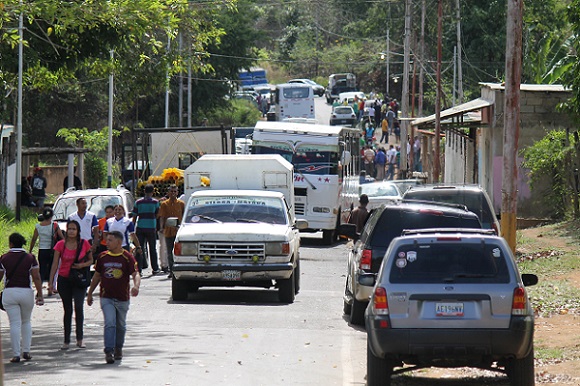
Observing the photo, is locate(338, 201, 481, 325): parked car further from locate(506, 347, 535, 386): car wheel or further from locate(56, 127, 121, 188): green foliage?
locate(56, 127, 121, 188): green foliage

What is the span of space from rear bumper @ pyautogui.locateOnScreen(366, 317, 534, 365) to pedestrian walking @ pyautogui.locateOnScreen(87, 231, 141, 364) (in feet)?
11.7

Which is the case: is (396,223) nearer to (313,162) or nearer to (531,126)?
(313,162)

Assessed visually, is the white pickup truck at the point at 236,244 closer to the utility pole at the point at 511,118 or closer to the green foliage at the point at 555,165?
the utility pole at the point at 511,118

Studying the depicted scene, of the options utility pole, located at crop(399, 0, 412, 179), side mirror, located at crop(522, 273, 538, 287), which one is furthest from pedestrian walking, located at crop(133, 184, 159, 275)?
utility pole, located at crop(399, 0, 412, 179)

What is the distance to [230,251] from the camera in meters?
17.9

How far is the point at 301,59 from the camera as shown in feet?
330

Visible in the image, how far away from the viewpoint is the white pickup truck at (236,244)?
58.6ft

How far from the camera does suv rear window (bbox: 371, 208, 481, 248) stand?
14523 millimetres

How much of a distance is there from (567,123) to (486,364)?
24.6 meters

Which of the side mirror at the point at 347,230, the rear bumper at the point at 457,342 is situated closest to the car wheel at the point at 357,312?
the side mirror at the point at 347,230

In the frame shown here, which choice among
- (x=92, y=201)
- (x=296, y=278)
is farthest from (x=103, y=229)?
(x=296, y=278)

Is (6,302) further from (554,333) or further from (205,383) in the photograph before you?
(554,333)

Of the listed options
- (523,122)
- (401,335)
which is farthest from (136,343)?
(523,122)

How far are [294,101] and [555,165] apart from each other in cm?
4330
